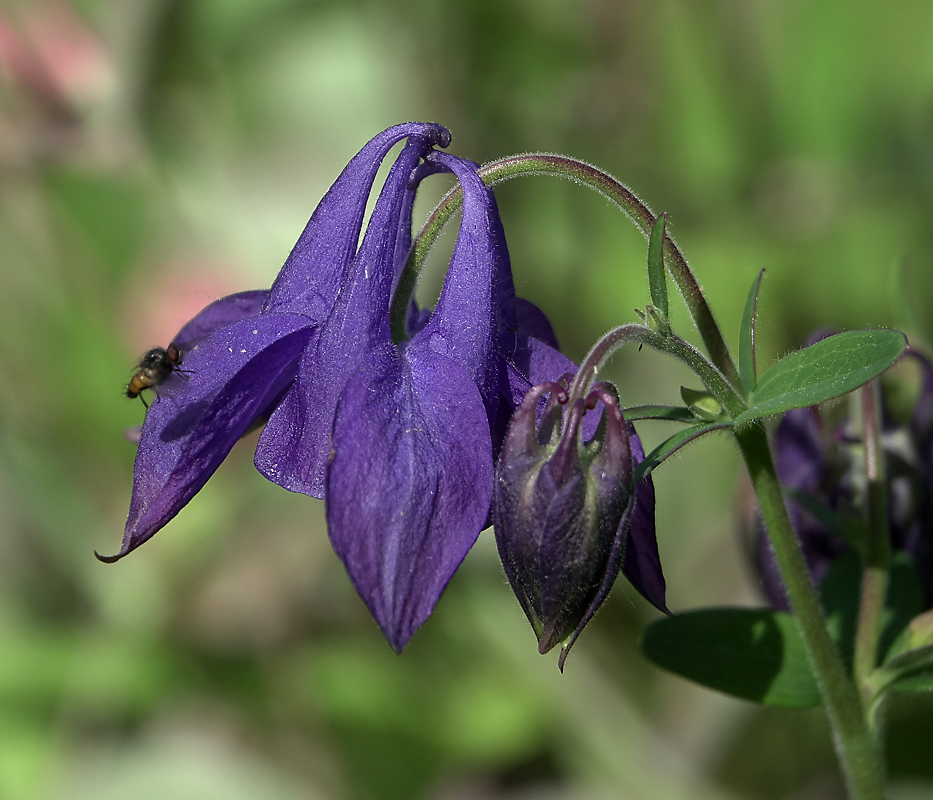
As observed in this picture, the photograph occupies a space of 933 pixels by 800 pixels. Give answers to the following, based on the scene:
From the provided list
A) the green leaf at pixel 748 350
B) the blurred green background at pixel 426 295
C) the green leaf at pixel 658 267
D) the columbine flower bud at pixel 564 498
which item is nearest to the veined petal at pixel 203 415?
the columbine flower bud at pixel 564 498

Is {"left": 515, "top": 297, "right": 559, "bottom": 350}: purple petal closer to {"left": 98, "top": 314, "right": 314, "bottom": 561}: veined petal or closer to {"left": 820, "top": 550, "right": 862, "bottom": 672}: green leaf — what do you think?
{"left": 98, "top": 314, "right": 314, "bottom": 561}: veined petal

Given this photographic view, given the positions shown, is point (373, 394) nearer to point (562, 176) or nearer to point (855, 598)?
point (562, 176)

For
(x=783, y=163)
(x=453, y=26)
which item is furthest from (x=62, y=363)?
(x=783, y=163)

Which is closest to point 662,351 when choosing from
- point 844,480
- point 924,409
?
point 844,480

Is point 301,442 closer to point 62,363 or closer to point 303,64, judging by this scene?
point 62,363

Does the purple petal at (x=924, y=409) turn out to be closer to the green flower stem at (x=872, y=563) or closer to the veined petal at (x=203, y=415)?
the green flower stem at (x=872, y=563)

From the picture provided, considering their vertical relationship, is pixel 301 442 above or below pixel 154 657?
above
